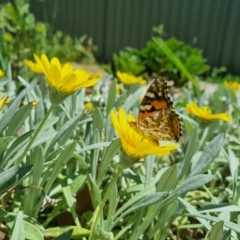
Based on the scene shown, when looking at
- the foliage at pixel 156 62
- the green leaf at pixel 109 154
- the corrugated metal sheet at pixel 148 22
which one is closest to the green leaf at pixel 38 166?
the green leaf at pixel 109 154

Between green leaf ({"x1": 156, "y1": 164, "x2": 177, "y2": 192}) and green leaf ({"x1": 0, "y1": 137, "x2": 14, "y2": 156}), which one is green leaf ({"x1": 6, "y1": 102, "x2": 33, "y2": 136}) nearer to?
green leaf ({"x1": 0, "y1": 137, "x2": 14, "y2": 156})

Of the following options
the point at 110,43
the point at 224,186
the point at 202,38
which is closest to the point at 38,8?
the point at 110,43

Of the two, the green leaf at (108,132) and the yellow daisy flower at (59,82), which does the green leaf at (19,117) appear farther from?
the green leaf at (108,132)

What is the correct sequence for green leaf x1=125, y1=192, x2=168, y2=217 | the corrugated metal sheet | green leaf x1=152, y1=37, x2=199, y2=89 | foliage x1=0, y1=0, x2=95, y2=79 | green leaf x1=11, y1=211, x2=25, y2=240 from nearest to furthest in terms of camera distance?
green leaf x1=11, y1=211, x2=25, y2=240 < green leaf x1=125, y1=192, x2=168, y2=217 < green leaf x1=152, y1=37, x2=199, y2=89 < foliage x1=0, y1=0, x2=95, y2=79 < the corrugated metal sheet

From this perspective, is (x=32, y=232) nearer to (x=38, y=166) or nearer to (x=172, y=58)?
(x=38, y=166)

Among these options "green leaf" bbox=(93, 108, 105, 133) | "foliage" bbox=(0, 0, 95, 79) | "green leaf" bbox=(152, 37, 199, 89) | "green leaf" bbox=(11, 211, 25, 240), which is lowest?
"foliage" bbox=(0, 0, 95, 79)

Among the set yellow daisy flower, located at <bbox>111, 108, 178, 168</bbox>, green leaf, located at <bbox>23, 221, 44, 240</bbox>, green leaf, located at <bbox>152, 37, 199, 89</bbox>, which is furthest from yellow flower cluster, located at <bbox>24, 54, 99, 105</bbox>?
green leaf, located at <bbox>152, 37, 199, 89</bbox>
